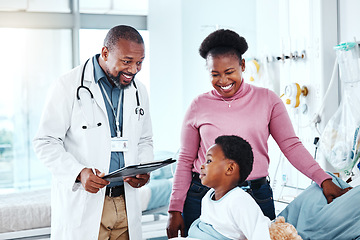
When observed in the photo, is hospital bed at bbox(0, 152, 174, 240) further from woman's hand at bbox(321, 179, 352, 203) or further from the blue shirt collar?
woman's hand at bbox(321, 179, 352, 203)

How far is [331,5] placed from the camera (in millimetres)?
2895

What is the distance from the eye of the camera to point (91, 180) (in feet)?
5.77

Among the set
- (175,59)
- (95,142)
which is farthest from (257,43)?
(95,142)

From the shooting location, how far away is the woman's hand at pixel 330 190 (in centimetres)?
185

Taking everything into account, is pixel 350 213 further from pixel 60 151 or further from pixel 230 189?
pixel 60 151

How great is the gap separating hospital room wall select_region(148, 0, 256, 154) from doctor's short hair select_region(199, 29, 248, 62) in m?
2.68

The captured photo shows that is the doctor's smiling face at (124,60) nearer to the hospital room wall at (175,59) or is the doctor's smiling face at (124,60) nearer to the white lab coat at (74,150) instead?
A: the white lab coat at (74,150)

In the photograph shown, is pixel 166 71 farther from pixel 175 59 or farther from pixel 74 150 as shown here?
pixel 74 150

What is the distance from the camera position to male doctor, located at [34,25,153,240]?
1856mm

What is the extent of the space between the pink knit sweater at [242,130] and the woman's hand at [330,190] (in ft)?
0.08

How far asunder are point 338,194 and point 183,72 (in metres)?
3.30

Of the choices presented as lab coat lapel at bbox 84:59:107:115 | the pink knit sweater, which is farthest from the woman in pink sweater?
lab coat lapel at bbox 84:59:107:115

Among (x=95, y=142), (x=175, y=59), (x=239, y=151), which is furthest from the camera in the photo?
(x=175, y=59)

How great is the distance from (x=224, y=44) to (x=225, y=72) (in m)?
0.12
